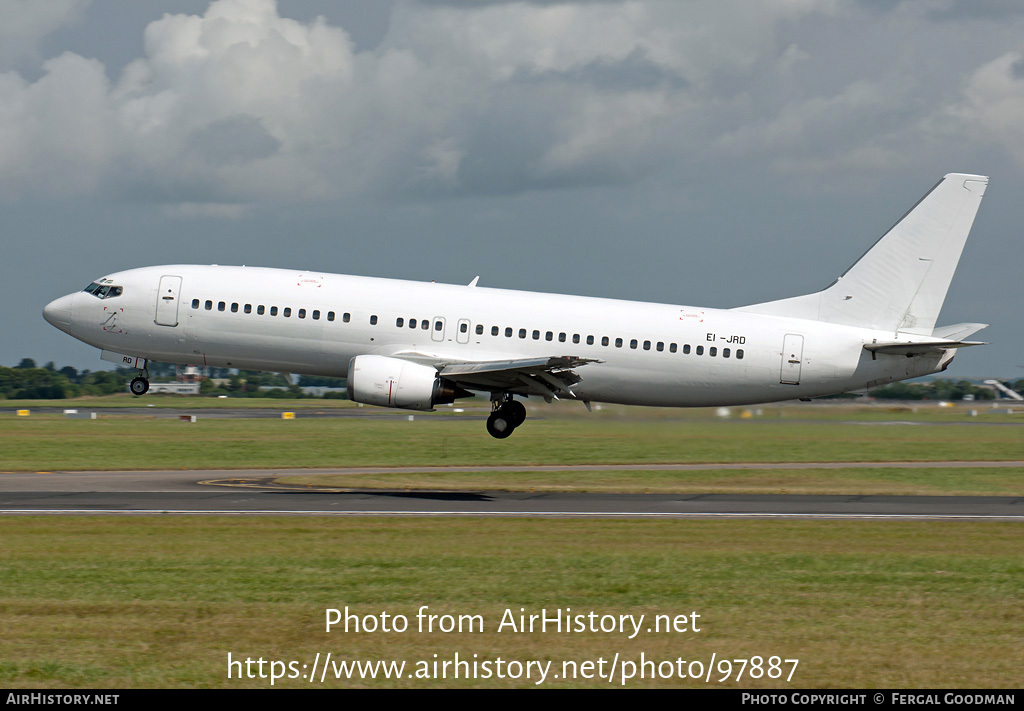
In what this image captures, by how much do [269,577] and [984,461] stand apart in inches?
1724

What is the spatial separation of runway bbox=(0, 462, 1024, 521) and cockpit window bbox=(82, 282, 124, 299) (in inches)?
260

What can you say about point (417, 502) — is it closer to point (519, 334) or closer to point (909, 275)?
point (519, 334)

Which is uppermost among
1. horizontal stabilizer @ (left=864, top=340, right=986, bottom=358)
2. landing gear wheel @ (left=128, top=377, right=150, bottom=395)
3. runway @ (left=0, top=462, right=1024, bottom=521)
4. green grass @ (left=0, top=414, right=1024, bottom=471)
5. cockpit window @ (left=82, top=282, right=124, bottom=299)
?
cockpit window @ (left=82, top=282, right=124, bottom=299)

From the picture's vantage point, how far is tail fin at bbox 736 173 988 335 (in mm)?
41781

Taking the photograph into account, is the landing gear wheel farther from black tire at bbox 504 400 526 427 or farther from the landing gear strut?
black tire at bbox 504 400 526 427

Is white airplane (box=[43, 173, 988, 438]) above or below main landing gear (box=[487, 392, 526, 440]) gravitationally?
above

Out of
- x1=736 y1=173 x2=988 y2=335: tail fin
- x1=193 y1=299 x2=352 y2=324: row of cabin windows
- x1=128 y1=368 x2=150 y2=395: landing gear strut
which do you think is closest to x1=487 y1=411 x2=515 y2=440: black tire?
x1=193 y1=299 x2=352 y2=324: row of cabin windows

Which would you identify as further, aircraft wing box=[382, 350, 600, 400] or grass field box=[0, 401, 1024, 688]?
aircraft wing box=[382, 350, 600, 400]

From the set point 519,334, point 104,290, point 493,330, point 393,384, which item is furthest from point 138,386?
point 519,334

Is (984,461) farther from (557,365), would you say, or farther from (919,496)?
(557,365)

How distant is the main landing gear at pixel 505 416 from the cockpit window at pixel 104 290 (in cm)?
1350

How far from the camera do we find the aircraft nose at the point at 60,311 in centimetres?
4019

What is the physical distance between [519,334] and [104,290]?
14481 millimetres

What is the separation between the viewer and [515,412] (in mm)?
40438
